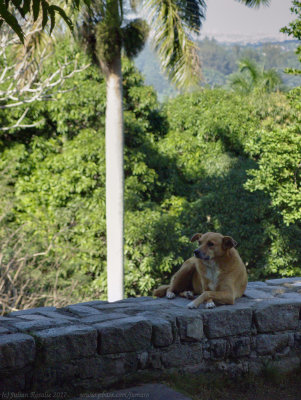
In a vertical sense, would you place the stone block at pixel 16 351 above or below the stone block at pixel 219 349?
above

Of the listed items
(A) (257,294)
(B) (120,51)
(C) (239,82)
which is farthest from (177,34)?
(C) (239,82)

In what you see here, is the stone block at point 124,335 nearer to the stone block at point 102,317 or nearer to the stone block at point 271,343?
the stone block at point 102,317

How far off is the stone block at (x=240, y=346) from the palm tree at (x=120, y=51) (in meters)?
7.20

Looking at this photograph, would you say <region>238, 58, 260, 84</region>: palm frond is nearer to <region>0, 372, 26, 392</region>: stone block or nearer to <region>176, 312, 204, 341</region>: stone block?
<region>176, 312, 204, 341</region>: stone block

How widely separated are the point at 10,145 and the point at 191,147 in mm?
5613

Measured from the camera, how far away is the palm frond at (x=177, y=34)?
12234mm

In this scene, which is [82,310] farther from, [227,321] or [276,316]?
[276,316]

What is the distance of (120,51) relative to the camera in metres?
12.6

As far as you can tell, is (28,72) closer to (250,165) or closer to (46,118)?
(46,118)

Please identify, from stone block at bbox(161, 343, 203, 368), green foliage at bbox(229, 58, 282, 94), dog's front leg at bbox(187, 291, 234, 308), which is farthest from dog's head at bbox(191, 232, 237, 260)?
green foliage at bbox(229, 58, 282, 94)

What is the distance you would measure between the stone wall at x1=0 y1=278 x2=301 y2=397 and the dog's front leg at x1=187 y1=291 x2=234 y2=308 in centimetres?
8

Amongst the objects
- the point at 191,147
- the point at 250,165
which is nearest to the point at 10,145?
the point at 191,147

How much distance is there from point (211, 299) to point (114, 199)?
289 inches

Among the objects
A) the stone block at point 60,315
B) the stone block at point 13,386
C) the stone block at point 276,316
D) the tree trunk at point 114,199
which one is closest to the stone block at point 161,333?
the stone block at point 60,315
